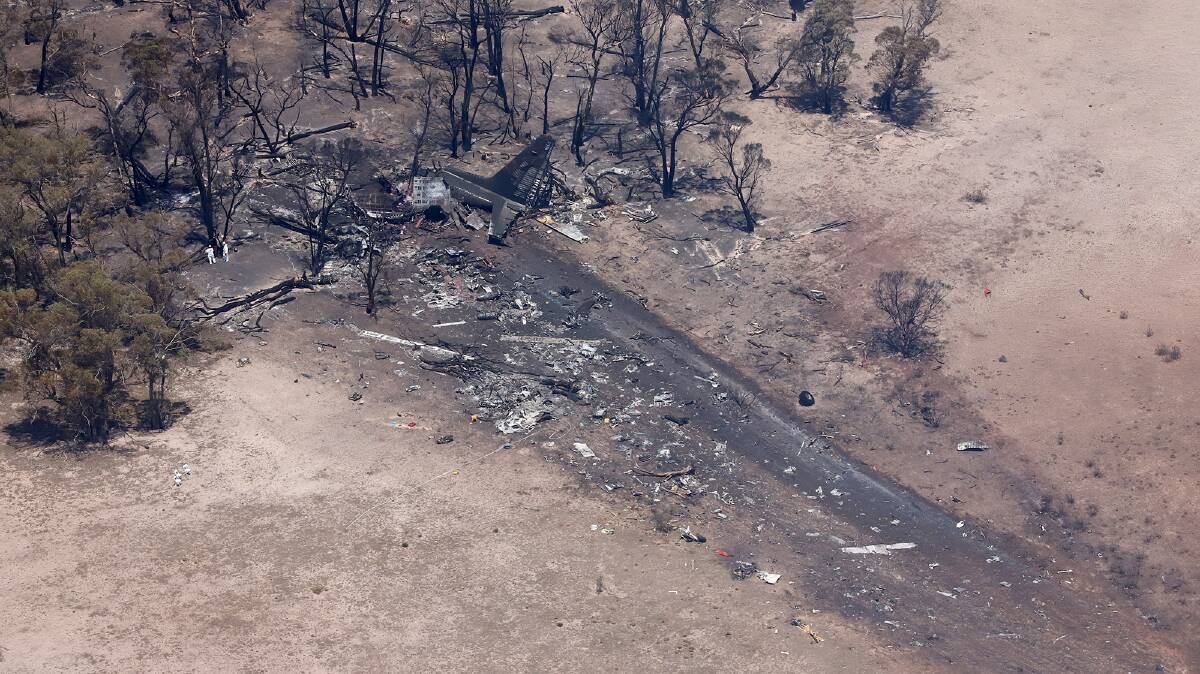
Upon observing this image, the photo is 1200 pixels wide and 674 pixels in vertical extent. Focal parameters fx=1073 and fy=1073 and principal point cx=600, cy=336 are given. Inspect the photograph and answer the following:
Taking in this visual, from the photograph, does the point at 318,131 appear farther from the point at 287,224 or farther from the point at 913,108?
the point at 913,108

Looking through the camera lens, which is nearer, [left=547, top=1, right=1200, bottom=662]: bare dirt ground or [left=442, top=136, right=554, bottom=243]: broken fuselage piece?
[left=547, top=1, right=1200, bottom=662]: bare dirt ground

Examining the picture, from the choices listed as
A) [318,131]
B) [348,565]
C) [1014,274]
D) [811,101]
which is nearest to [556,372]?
[348,565]

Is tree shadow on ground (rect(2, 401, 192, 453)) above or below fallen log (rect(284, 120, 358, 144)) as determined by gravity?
below

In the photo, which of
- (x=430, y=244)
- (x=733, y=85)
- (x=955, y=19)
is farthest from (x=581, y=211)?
(x=955, y=19)

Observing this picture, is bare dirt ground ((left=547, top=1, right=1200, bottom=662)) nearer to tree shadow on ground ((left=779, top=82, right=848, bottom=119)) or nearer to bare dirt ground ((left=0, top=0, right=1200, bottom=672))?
bare dirt ground ((left=0, top=0, right=1200, bottom=672))

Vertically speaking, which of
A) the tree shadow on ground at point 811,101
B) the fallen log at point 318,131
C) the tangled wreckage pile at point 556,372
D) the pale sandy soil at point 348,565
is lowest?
the pale sandy soil at point 348,565

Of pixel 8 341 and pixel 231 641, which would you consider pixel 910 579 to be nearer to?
pixel 231 641

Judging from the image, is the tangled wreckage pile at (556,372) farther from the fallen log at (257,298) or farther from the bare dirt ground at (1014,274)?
the fallen log at (257,298)

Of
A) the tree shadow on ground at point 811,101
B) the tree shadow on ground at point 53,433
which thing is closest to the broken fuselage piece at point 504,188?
the tree shadow on ground at point 811,101

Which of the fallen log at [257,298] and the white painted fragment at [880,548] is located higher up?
the fallen log at [257,298]

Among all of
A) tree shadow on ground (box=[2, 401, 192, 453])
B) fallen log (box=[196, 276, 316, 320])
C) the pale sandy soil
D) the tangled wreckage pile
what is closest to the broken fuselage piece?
the tangled wreckage pile

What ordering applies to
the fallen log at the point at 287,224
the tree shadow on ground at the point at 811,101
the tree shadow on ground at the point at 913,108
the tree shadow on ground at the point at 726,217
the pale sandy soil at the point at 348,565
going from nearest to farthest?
1. the pale sandy soil at the point at 348,565
2. the fallen log at the point at 287,224
3. the tree shadow on ground at the point at 726,217
4. the tree shadow on ground at the point at 913,108
5. the tree shadow on ground at the point at 811,101
